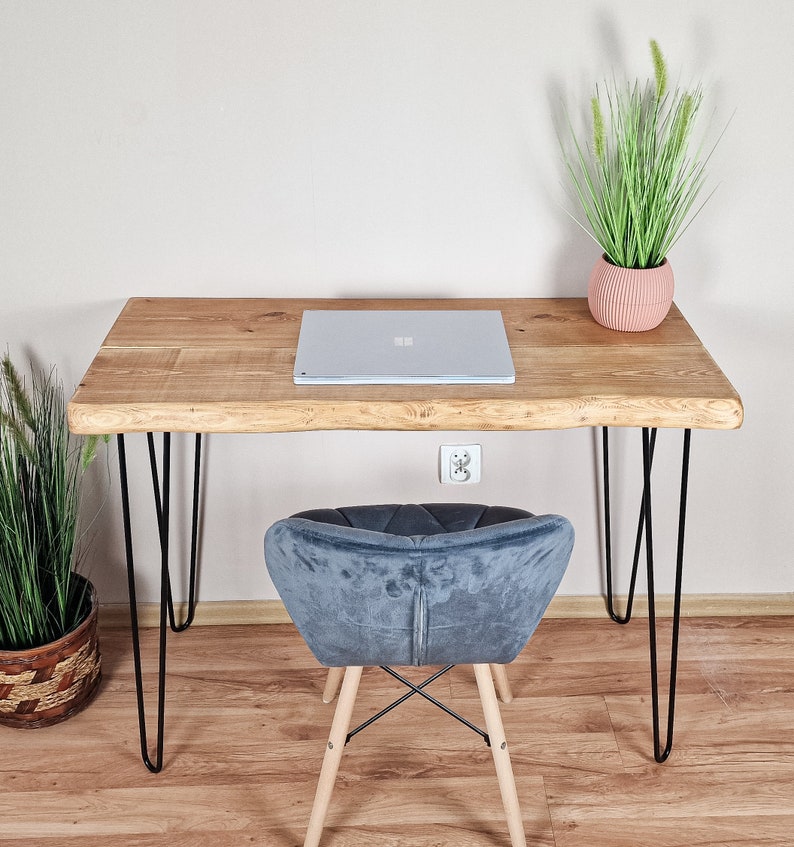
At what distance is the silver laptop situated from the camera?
1.51 metres

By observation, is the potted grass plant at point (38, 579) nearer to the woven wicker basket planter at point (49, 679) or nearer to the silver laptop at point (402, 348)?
the woven wicker basket planter at point (49, 679)

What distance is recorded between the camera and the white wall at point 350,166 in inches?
65.6

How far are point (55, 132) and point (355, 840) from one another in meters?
1.43

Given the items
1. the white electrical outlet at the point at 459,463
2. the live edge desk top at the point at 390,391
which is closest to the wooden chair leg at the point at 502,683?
the white electrical outlet at the point at 459,463

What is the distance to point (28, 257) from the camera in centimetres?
182

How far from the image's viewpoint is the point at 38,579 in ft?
5.94

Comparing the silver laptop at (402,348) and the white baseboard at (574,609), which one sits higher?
the silver laptop at (402,348)

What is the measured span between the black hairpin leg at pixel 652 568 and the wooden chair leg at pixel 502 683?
0.30 metres

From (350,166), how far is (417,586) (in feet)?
2.94

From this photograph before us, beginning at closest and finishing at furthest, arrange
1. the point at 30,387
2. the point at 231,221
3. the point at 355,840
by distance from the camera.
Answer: the point at 355,840 → the point at 231,221 → the point at 30,387

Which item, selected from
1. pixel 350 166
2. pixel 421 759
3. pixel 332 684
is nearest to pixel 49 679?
pixel 332 684

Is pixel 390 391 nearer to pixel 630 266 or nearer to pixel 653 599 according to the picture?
pixel 630 266

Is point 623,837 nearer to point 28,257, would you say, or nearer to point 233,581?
point 233,581

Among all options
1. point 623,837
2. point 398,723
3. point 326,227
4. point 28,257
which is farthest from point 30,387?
point 623,837
